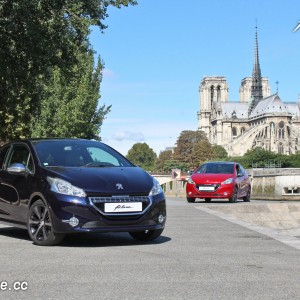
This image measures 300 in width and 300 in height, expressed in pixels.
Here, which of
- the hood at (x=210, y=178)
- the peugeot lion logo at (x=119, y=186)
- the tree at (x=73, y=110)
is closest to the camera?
the peugeot lion logo at (x=119, y=186)

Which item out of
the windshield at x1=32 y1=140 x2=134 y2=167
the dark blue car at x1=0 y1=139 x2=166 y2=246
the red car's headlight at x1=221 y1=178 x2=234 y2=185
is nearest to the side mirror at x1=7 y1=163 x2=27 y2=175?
the dark blue car at x1=0 y1=139 x2=166 y2=246

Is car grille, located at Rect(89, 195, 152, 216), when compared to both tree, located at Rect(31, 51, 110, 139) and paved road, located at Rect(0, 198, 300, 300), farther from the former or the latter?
tree, located at Rect(31, 51, 110, 139)

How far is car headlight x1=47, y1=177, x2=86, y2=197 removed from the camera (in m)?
8.15

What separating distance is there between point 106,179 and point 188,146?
561 ft

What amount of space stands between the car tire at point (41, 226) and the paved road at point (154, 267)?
0.46 feet

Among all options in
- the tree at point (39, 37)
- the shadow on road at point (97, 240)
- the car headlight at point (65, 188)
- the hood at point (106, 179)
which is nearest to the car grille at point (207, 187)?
the tree at point (39, 37)

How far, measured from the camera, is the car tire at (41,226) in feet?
27.4

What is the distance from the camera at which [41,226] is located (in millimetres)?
8531

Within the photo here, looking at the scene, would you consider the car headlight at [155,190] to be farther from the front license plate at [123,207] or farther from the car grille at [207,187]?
the car grille at [207,187]

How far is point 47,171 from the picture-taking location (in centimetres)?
861

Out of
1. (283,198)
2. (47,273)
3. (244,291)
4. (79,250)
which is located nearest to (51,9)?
(79,250)

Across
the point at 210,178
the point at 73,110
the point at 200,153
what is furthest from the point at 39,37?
the point at 200,153

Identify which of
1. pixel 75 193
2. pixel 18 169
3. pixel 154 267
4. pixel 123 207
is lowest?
pixel 154 267

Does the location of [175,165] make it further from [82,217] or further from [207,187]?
[82,217]
